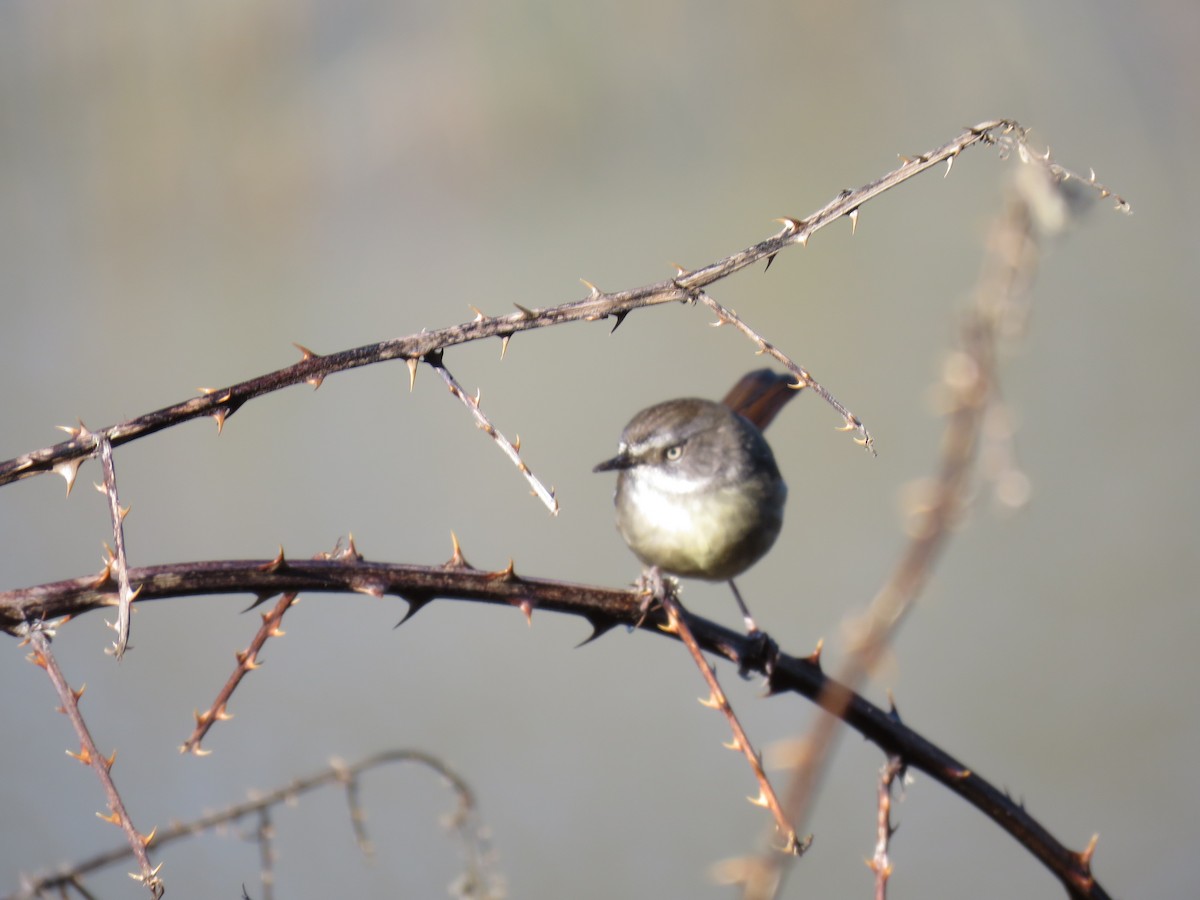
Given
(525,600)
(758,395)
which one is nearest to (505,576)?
(525,600)

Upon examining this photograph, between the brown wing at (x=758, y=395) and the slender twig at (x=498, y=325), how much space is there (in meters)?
2.56

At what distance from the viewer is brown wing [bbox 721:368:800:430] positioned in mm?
4203

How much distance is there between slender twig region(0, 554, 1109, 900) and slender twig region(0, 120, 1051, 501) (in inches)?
6.8

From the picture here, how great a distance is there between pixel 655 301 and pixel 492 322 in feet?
0.71

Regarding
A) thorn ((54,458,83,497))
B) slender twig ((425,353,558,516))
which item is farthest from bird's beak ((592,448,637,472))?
thorn ((54,458,83,497))

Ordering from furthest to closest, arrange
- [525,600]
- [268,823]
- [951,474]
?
1. [268,823]
2. [525,600]
3. [951,474]

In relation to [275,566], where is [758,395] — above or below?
above

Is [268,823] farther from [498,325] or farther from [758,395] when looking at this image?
[758,395]

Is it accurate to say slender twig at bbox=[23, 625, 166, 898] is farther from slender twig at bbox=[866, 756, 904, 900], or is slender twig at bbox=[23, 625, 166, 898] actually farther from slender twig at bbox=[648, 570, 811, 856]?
slender twig at bbox=[866, 756, 904, 900]

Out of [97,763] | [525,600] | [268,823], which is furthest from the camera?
[268,823]

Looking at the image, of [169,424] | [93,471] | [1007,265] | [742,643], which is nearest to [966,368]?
[1007,265]

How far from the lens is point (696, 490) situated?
12.2ft

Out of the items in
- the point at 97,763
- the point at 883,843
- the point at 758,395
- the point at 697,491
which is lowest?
the point at 883,843

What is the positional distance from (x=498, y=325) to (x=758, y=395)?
8.75ft
